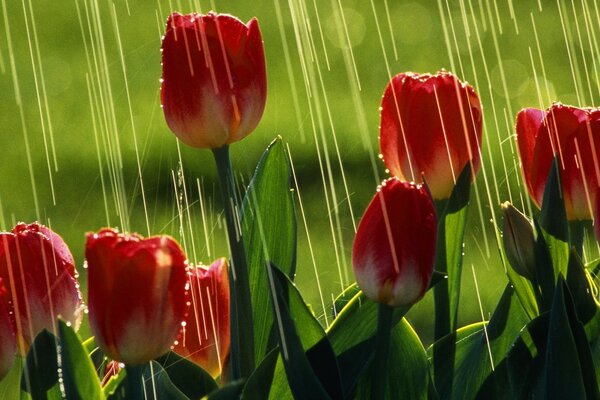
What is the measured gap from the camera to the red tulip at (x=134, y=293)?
2.15ft

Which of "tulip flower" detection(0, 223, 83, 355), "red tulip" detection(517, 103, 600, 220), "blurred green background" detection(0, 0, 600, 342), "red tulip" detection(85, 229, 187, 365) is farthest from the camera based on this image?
"blurred green background" detection(0, 0, 600, 342)

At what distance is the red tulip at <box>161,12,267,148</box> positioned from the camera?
0.82 meters

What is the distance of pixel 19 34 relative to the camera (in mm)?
3982

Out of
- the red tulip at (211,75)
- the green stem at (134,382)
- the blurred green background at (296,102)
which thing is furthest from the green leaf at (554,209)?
the blurred green background at (296,102)

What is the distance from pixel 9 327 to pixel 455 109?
1.28 feet

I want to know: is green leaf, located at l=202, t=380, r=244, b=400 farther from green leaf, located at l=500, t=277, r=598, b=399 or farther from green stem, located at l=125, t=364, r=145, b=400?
green leaf, located at l=500, t=277, r=598, b=399

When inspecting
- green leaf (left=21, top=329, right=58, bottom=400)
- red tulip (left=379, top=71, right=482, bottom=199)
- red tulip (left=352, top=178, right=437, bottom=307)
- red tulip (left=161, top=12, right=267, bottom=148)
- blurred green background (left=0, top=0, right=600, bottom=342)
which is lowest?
green leaf (left=21, top=329, right=58, bottom=400)

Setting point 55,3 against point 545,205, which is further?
point 55,3

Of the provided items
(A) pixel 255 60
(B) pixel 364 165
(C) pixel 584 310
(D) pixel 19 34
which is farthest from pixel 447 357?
(D) pixel 19 34

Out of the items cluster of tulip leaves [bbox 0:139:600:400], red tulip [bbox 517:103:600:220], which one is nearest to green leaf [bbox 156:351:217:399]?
cluster of tulip leaves [bbox 0:139:600:400]

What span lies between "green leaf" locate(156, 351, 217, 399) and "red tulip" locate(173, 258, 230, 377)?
1.4 inches

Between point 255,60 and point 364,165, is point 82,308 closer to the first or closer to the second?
point 255,60

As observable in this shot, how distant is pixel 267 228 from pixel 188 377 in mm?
134

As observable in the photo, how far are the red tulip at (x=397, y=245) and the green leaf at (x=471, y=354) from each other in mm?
113
